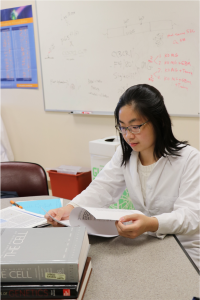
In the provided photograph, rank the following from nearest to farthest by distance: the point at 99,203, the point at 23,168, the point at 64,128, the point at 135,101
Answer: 1. the point at 135,101
2. the point at 99,203
3. the point at 23,168
4. the point at 64,128

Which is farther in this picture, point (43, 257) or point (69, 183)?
point (69, 183)

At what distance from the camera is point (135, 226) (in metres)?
0.98

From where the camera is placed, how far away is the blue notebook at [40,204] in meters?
1.34

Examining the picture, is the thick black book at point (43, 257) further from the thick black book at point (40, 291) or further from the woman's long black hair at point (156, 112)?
the woman's long black hair at point (156, 112)

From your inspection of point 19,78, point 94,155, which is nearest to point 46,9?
point 19,78

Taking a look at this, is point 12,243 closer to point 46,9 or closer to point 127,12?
point 127,12

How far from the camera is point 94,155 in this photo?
2.71 meters

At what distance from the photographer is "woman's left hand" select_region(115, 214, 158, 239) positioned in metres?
0.98

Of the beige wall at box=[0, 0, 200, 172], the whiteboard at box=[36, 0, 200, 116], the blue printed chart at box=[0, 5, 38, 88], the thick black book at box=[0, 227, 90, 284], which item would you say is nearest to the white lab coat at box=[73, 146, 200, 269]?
the thick black book at box=[0, 227, 90, 284]

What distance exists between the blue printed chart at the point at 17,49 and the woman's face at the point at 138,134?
91.1 inches

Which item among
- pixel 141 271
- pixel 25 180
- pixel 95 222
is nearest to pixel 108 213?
pixel 95 222

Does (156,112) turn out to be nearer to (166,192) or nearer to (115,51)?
(166,192)

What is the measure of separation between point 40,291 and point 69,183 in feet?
7.62

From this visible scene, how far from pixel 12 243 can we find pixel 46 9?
9.13ft
